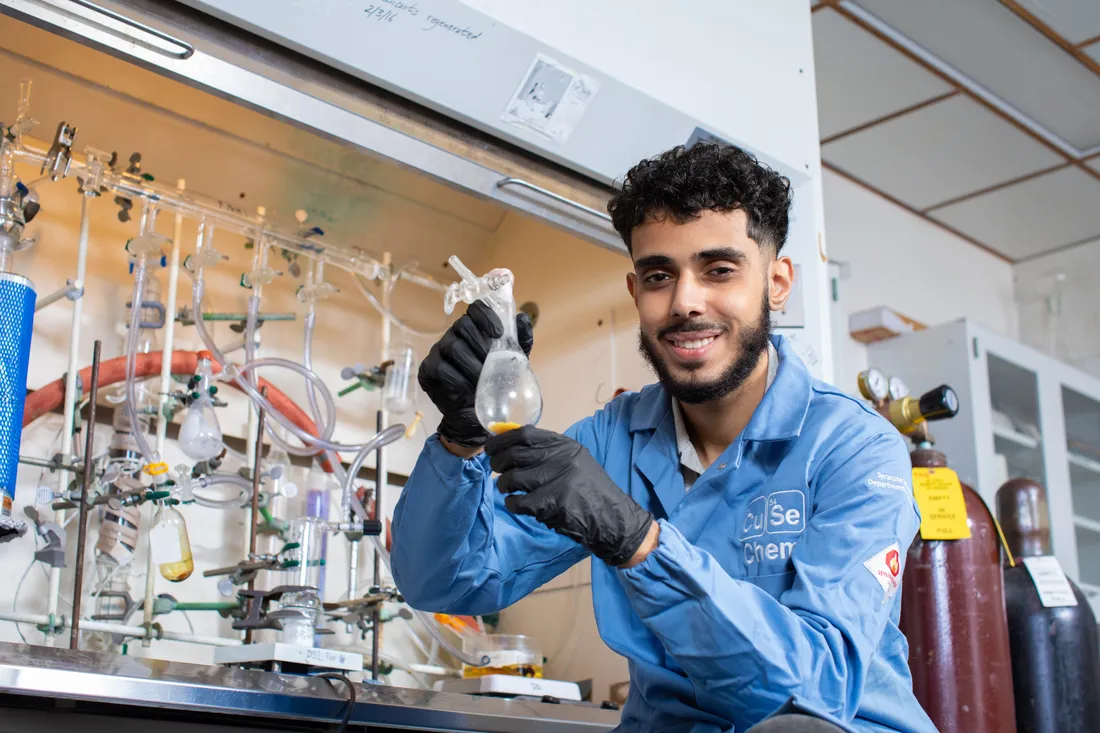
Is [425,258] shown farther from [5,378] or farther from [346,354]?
[5,378]

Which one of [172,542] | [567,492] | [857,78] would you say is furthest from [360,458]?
[857,78]

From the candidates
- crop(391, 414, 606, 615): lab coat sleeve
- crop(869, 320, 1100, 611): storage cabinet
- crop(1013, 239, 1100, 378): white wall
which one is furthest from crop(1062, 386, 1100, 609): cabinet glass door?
crop(391, 414, 606, 615): lab coat sleeve

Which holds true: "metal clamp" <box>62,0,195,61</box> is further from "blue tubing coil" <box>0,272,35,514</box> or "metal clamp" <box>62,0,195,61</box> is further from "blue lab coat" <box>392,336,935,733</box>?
"blue lab coat" <box>392,336,935,733</box>

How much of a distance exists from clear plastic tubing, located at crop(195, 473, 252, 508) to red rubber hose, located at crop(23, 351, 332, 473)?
8.0 inches

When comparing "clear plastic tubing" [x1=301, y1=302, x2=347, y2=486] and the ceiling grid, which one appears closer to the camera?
"clear plastic tubing" [x1=301, y1=302, x2=347, y2=486]

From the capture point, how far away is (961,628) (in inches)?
82.3

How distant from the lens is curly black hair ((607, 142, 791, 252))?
144cm

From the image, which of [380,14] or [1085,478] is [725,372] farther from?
[1085,478]

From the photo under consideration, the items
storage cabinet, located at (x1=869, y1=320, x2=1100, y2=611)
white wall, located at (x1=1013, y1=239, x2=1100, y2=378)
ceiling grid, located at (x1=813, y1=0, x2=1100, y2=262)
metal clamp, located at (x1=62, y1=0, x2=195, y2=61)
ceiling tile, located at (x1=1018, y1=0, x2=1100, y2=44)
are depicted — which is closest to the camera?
metal clamp, located at (x1=62, y1=0, x2=195, y2=61)

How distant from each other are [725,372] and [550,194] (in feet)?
2.32

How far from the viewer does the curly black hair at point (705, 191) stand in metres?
1.44

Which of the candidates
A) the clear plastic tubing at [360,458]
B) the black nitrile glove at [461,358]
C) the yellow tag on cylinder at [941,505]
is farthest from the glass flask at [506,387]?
the yellow tag on cylinder at [941,505]

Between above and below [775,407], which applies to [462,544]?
below

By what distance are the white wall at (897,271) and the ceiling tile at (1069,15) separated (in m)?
0.97
